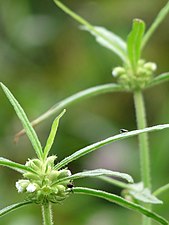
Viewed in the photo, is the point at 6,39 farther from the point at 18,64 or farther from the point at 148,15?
the point at 148,15

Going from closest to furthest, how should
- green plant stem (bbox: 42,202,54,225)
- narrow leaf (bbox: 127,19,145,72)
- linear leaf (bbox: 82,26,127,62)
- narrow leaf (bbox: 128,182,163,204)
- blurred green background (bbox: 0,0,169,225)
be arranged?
green plant stem (bbox: 42,202,54,225)
narrow leaf (bbox: 128,182,163,204)
narrow leaf (bbox: 127,19,145,72)
linear leaf (bbox: 82,26,127,62)
blurred green background (bbox: 0,0,169,225)

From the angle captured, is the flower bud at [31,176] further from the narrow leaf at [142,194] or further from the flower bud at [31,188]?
the narrow leaf at [142,194]

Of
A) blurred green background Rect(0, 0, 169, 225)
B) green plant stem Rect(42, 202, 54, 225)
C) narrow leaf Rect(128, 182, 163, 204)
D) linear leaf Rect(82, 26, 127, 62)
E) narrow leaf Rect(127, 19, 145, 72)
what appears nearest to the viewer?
green plant stem Rect(42, 202, 54, 225)

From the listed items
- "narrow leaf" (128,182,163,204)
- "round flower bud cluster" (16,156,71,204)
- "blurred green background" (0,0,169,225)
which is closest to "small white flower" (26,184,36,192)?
"round flower bud cluster" (16,156,71,204)

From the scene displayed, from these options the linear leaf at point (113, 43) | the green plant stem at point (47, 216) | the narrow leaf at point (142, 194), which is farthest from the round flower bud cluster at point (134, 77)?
the green plant stem at point (47, 216)

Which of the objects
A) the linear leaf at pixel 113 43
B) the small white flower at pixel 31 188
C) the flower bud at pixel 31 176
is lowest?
the small white flower at pixel 31 188

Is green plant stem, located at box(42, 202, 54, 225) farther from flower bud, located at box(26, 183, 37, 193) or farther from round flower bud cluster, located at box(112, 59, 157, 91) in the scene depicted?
round flower bud cluster, located at box(112, 59, 157, 91)

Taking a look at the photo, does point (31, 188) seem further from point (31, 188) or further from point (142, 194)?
point (142, 194)
